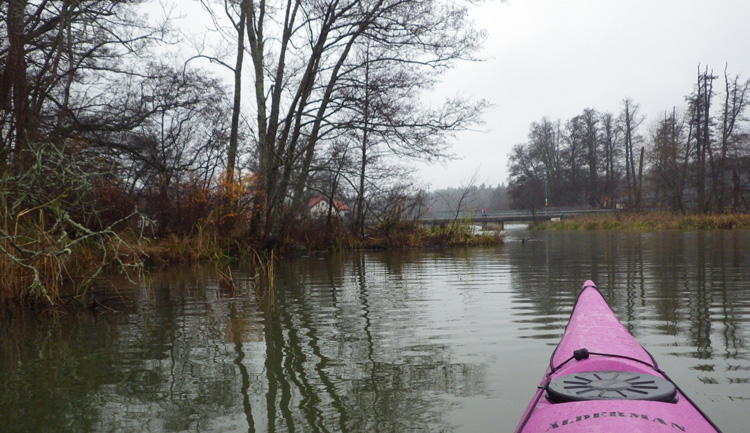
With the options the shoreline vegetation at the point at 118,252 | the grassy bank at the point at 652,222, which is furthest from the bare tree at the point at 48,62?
the grassy bank at the point at 652,222

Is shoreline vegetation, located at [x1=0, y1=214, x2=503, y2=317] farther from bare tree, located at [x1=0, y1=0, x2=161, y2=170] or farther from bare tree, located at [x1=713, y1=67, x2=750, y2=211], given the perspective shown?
bare tree, located at [x1=713, y1=67, x2=750, y2=211]

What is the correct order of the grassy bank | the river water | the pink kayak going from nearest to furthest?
the pink kayak < the river water < the grassy bank

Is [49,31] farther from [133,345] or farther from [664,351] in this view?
[664,351]

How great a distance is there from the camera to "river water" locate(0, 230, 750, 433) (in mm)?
3365

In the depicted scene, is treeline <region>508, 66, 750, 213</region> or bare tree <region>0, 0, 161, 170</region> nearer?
bare tree <region>0, 0, 161, 170</region>

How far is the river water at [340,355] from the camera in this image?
11.0 ft

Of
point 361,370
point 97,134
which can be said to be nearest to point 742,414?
point 361,370

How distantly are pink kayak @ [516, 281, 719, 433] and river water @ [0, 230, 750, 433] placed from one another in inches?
24.6

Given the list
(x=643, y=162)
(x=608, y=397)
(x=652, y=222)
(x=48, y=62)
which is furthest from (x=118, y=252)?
(x=643, y=162)

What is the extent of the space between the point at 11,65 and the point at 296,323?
17.9 feet

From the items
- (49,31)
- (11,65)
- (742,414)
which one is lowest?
(742,414)

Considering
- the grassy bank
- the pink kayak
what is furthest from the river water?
the grassy bank

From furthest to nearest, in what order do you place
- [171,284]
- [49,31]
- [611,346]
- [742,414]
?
1. [49,31]
2. [171,284]
3. [742,414]
4. [611,346]

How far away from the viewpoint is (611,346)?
117 inches
